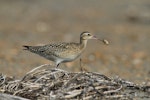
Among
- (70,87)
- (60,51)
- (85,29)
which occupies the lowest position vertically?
(70,87)

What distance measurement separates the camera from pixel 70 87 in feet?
26.4

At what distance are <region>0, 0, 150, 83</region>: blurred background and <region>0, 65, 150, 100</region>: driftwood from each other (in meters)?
3.37

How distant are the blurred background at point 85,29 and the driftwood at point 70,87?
11.1 ft

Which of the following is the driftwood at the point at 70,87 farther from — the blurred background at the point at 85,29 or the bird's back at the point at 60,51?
the blurred background at the point at 85,29

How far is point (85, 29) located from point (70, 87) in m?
16.4

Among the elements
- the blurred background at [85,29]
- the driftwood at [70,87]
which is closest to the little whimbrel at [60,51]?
the blurred background at [85,29]

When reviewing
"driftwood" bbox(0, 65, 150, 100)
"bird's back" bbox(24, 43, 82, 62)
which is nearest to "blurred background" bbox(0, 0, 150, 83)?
"bird's back" bbox(24, 43, 82, 62)

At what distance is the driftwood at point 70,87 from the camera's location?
7.98 m

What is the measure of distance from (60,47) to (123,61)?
5.97 meters

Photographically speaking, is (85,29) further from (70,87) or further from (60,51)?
(70,87)

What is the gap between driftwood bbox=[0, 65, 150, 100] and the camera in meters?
7.98

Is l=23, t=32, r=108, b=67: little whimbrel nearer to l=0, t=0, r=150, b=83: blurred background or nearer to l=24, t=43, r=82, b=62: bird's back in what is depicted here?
l=24, t=43, r=82, b=62: bird's back

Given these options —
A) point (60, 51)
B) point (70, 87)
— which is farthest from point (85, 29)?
point (70, 87)

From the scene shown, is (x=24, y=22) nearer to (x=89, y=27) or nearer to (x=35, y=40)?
(x=89, y=27)
